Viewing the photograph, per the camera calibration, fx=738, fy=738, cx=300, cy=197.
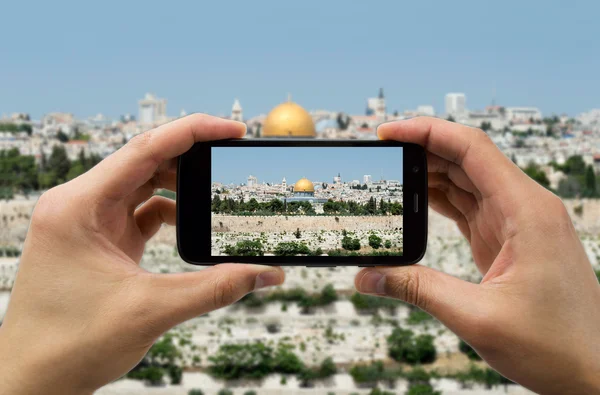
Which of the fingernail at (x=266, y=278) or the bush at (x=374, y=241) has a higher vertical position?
the bush at (x=374, y=241)

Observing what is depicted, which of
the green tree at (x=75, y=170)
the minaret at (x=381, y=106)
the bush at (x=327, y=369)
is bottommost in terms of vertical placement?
the bush at (x=327, y=369)

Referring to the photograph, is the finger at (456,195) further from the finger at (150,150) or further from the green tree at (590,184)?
the green tree at (590,184)

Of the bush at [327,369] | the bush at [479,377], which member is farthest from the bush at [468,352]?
the bush at [327,369]

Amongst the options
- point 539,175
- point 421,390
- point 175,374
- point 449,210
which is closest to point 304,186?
point 449,210

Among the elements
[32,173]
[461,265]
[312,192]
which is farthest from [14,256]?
[312,192]

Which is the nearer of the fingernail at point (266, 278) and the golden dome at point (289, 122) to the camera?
the fingernail at point (266, 278)

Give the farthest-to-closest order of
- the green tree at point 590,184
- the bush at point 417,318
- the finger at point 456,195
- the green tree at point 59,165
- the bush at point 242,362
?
the green tree at point 59,165, the green tree at point 590,184, the bush at point 417,318, the bush at point 242,362, the finger at point 456,195
